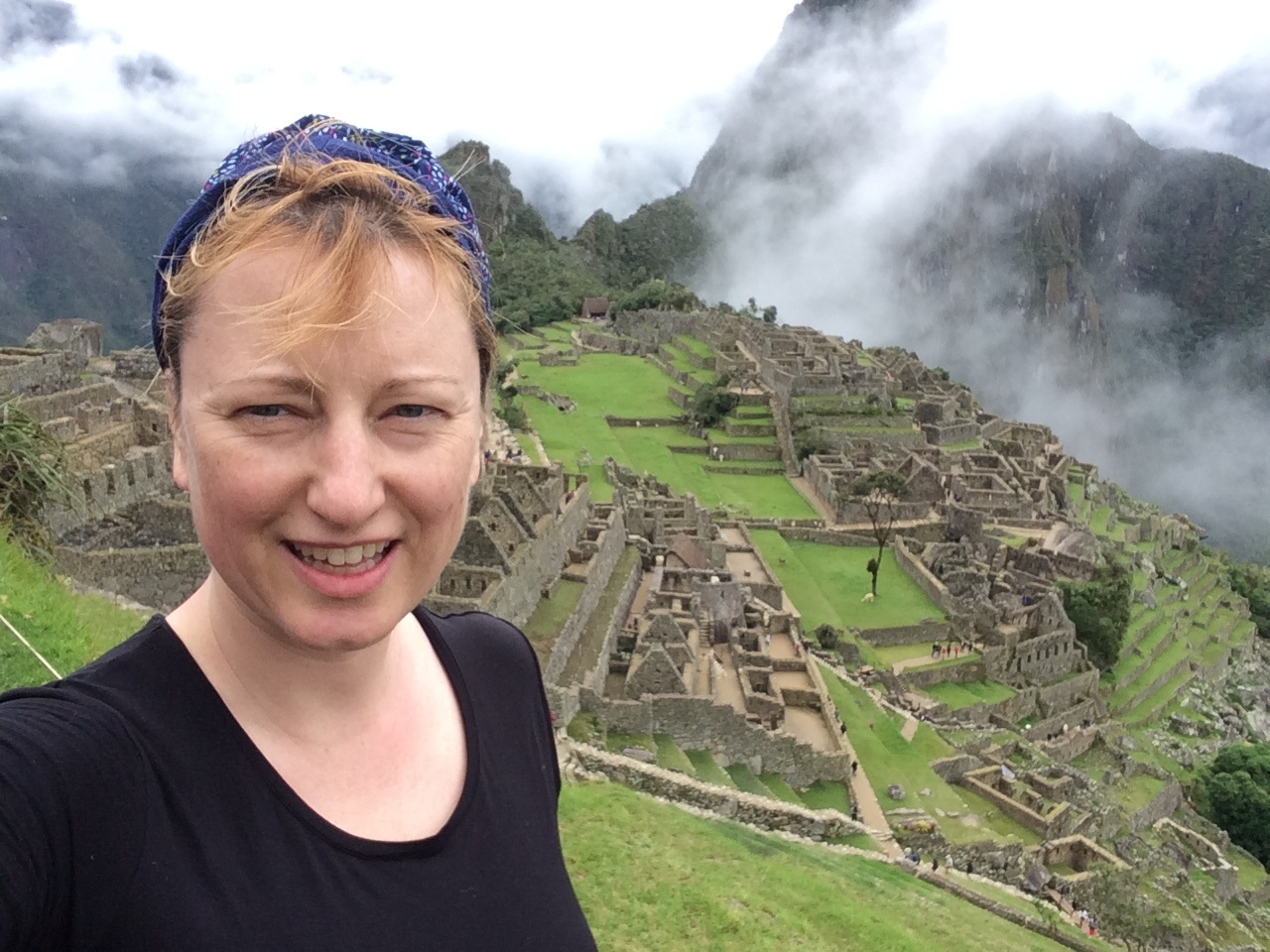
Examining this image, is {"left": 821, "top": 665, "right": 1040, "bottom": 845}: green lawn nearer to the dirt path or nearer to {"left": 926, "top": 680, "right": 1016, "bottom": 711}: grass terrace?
the dirt path

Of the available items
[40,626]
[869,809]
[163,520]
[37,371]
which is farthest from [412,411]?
[37,371]

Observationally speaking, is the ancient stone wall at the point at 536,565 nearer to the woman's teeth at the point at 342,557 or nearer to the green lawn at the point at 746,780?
the green lawn at the point at 746,780

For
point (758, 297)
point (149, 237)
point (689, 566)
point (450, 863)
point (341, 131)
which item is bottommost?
point (450, 863)

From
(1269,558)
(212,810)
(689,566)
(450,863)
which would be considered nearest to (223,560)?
(212,810)

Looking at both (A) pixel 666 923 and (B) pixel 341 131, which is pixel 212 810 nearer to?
(B) pixel 341 131

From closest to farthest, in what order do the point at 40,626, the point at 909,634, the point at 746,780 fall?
the point at 40,626 < the point at 746,780 < the point at 909,634

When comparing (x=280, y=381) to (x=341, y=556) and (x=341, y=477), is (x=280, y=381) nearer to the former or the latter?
(x=341, y=477)

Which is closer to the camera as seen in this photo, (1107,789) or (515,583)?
(515,583)
